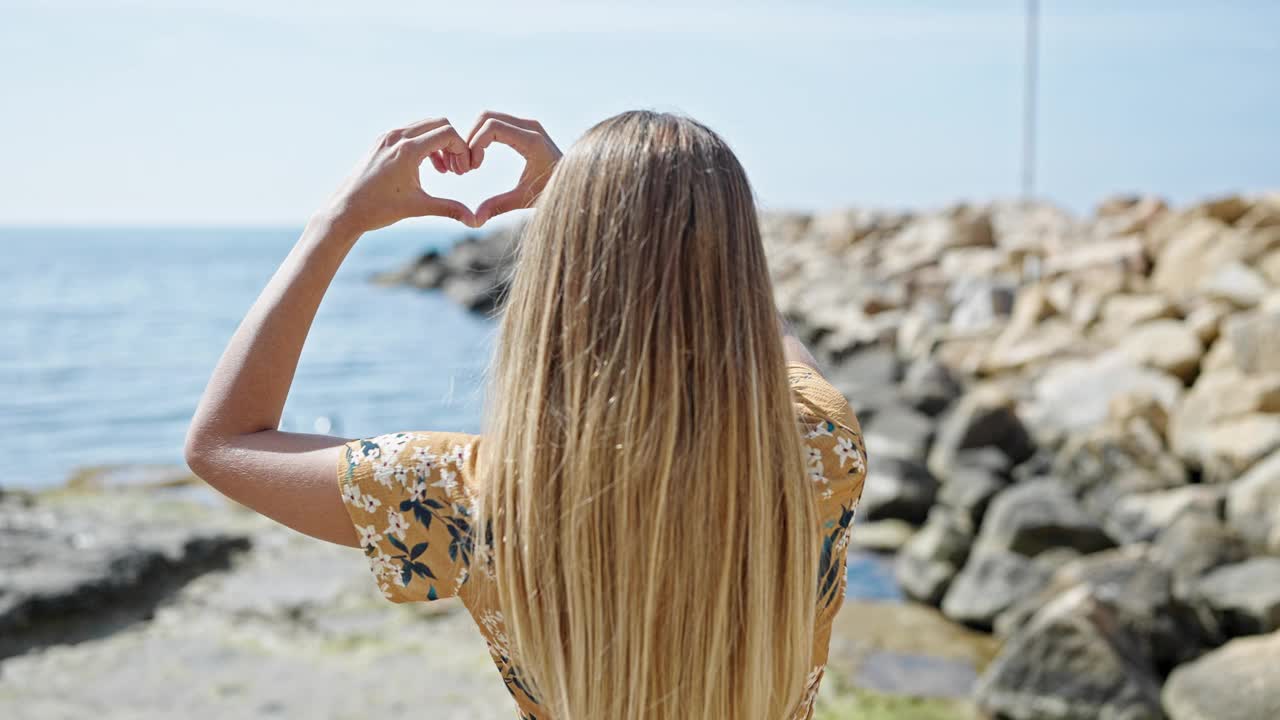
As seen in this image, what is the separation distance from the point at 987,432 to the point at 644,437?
298 inches

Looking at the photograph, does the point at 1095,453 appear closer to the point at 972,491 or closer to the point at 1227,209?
the point at 972,491

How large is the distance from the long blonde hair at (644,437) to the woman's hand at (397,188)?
0.59 feet

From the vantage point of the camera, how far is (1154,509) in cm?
622

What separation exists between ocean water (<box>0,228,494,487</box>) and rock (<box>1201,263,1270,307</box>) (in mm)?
6279

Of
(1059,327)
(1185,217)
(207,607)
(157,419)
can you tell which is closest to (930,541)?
(207,607)

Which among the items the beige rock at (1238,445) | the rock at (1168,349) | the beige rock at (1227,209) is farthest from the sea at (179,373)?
the beige rock at (1227,209)

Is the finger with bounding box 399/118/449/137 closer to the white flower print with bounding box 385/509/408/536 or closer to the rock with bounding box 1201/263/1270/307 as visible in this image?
Answer: the white flower print with bounding box 385/509/408/536

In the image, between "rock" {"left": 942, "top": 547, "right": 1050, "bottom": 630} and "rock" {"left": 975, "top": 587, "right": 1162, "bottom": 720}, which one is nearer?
"rock" {"left": 975, "top": 587, "right": 1162, "bottom": 720}

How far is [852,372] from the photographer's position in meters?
12.1

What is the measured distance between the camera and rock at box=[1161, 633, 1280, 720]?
4.02 meters

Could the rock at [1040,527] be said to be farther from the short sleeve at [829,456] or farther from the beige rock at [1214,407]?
the short sleeve at [829,456]

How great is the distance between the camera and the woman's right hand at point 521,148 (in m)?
1.47

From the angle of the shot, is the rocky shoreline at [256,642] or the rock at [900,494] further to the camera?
the rock at [900,494]

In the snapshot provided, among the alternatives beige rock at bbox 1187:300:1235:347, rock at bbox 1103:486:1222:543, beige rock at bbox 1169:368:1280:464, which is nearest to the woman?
rock at bbox 1103:486:1222:543
